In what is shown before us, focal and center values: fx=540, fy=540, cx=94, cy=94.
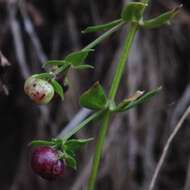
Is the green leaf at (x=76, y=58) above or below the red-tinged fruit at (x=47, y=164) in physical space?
above

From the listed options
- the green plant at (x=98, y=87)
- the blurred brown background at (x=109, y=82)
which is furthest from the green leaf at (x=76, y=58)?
the blurred brown background at (x=109, y=82)

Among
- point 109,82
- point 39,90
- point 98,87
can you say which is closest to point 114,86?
point 98,87

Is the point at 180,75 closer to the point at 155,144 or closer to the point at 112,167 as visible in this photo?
the point at 155,144

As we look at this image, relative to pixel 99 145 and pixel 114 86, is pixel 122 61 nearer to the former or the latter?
pixel 114 86

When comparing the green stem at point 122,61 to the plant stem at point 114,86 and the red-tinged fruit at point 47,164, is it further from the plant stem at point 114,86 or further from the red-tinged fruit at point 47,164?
the red-tinged fruit at point 47,164

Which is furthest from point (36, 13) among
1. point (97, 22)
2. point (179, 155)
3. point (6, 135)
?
point (179, 155)

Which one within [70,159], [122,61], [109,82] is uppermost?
[122,61]
